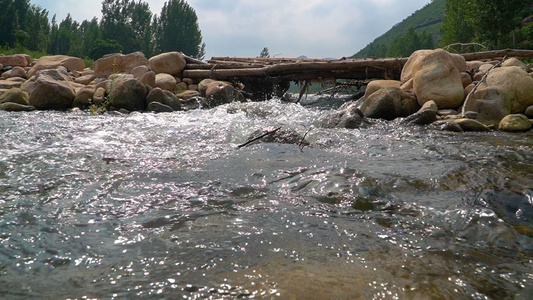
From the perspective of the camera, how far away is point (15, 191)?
3.04 metres

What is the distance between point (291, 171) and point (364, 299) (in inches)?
87.1

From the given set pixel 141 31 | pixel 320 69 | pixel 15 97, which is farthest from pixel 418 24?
pixel 15 97

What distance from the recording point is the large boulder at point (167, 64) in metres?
12.7

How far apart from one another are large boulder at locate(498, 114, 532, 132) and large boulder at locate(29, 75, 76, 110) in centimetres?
941

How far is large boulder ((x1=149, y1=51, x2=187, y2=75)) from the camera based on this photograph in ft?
41.7

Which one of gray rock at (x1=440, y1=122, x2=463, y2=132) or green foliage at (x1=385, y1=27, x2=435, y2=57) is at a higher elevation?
green foliage at (x1=385, y1=27, x2=435, y2=57)

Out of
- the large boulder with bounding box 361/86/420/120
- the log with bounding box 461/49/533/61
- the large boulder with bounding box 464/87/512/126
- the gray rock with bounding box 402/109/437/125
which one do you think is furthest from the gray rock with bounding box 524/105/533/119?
the log with bounding box 461/49/533/61

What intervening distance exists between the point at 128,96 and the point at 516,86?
8.25m

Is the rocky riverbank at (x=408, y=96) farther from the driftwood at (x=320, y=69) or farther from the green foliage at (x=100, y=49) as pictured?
the green foliage at (x=100, y=49)

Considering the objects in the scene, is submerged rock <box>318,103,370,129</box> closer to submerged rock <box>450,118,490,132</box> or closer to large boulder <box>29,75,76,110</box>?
submerged rock <box>450,118,490,132</box>

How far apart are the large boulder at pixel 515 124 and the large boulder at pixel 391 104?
5.86 ft

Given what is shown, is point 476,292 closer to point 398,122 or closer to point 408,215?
point 408,215

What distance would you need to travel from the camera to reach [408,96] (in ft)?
26.2

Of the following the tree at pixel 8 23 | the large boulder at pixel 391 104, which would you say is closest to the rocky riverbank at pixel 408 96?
the large boulder at pixel 391 104
